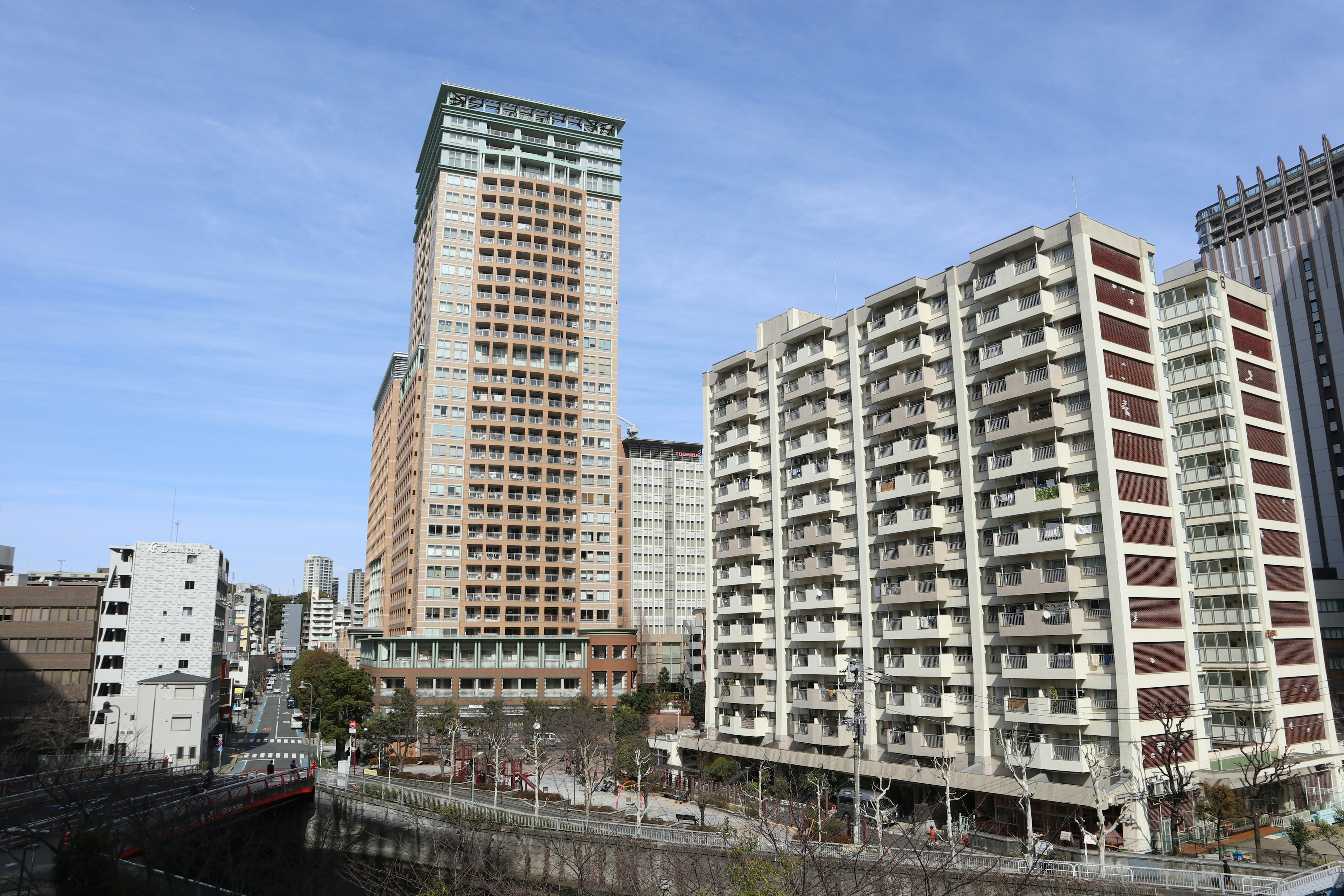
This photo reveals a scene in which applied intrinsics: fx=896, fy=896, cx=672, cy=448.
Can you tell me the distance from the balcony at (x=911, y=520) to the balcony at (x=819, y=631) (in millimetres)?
8367

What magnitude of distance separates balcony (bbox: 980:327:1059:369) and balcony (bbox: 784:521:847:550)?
17.7 m

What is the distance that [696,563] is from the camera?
595 feet

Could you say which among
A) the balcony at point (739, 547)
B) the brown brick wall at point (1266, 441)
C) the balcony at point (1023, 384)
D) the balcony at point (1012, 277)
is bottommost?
the balcony at point (739, 547)

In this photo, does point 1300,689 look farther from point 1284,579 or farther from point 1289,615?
point 1284,579

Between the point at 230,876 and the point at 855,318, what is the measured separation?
57.5 meters

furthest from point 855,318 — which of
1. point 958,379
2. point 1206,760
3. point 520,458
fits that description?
point 520,458

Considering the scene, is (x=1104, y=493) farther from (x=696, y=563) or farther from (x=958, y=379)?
(x=696, y=563)

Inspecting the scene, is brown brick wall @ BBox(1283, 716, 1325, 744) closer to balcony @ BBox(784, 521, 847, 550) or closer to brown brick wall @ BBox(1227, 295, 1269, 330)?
brown brick wall @ BBox(1227, 295, 1269, 330)

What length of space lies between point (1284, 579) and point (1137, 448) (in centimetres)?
2029

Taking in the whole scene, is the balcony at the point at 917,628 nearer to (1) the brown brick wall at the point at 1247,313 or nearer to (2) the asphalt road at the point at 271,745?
(1) the brown brick wall at the point at 1247,313

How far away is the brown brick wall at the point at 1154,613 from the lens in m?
53.9

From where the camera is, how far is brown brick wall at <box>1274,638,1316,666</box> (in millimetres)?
64188

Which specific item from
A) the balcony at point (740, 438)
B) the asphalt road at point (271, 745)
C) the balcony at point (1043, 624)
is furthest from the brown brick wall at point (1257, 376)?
the asphalt road at point (271, 745)

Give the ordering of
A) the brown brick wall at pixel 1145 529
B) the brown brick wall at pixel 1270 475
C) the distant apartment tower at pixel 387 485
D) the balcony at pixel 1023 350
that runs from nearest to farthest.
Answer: the brown brick wall at pixel 1145 529 → the balcony at pixel 1023 350 → the brown brick wall at pixel 1270 475 → the distant apartment tower at pixel 387 485
